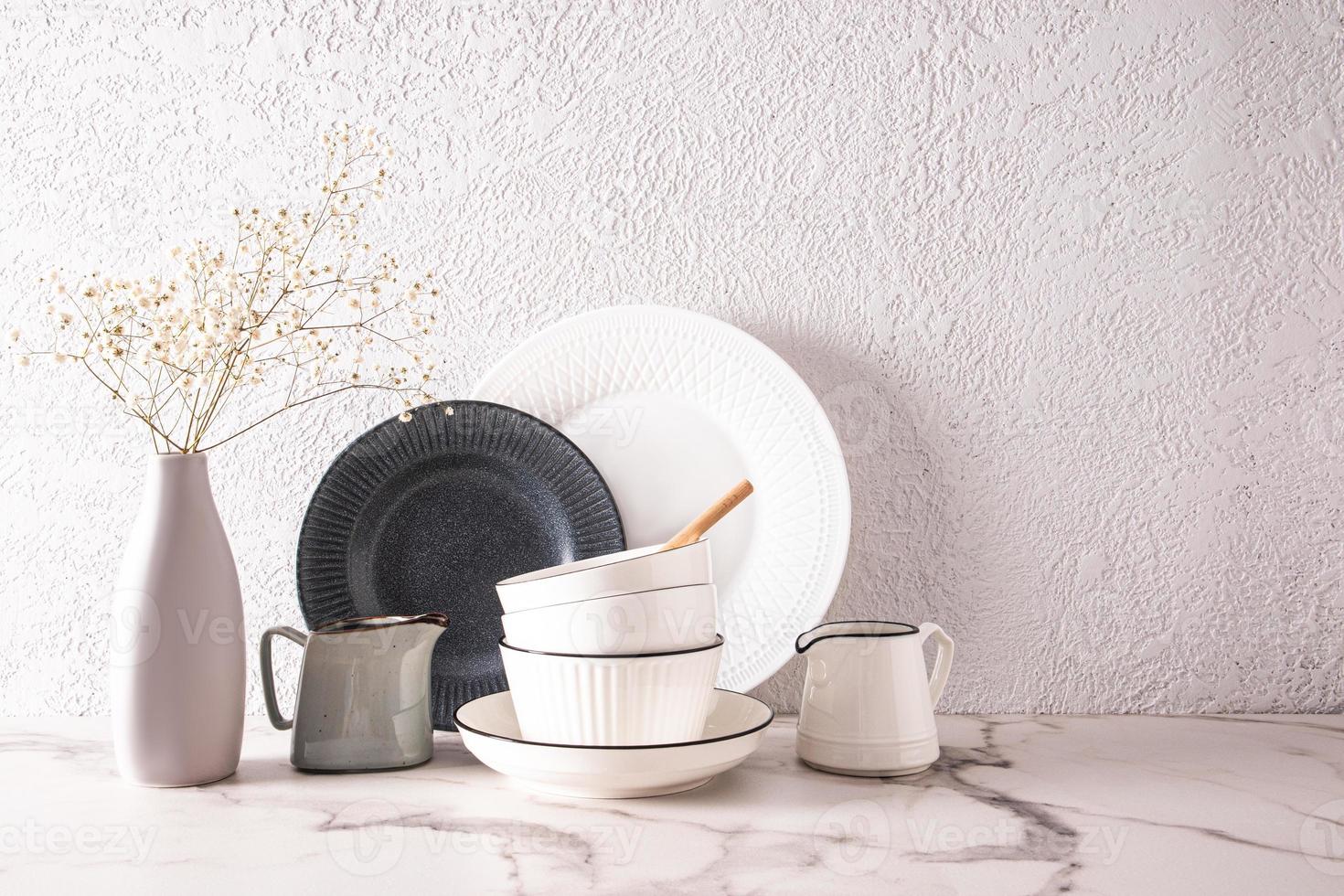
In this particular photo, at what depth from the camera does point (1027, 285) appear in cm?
105

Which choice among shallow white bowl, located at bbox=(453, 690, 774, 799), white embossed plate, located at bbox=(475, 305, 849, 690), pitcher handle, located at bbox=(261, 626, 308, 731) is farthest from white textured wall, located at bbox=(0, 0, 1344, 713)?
shallow white bowl, located at bbox=(453, 690, 774, 799)

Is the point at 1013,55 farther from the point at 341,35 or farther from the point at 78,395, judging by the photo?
the point at 78,395

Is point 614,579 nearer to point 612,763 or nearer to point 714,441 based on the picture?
point 612,763

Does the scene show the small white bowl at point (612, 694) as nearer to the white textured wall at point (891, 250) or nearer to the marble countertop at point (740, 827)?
the marble countertop at point (740, 827)

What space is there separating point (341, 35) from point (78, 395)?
51 cm

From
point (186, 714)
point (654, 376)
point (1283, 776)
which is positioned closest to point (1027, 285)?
point (654, 376)

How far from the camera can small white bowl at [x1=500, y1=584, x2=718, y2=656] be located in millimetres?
782

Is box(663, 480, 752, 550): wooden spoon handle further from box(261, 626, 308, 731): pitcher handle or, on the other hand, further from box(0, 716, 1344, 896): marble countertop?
box(261, 626, 308, 731): pitcher handle

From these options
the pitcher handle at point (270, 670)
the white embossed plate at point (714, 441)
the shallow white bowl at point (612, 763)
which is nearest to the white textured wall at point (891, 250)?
the white embossed plate at point (714, 441)

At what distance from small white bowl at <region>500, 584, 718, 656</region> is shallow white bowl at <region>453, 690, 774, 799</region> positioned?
79 millimetres

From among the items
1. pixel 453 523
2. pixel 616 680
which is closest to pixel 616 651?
pixel 616 680

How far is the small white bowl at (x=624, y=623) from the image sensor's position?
0.78 meters

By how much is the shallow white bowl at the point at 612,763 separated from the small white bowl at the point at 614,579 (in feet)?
0.38

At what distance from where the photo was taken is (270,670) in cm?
92
